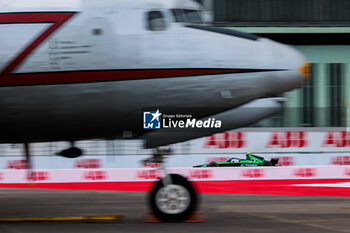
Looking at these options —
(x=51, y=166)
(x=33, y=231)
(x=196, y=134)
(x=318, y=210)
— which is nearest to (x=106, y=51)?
(x=196, y=134)

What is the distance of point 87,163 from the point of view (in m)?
18.6

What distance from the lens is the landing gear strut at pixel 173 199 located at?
29.6 ft

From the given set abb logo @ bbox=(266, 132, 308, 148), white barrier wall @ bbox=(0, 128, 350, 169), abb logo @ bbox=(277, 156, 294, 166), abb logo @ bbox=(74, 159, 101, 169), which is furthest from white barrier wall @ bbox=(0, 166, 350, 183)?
abb logo @ bbox=(266, 132, 308, 148)

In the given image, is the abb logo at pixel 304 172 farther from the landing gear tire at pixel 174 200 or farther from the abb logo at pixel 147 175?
the landing gear tire at pixel 174 200

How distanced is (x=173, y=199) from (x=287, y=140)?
39.5ft

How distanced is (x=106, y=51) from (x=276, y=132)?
13113mm

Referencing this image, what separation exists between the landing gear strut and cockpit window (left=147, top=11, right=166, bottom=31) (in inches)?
83.9

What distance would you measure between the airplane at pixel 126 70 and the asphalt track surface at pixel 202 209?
4.56 feet

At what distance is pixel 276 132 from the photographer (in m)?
20.8

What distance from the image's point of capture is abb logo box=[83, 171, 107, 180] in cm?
1677

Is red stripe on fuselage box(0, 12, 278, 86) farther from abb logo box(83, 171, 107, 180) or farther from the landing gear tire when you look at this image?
abb logo box(83, 171, 107, 180)

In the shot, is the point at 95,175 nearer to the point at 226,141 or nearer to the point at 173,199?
the point at 226,141

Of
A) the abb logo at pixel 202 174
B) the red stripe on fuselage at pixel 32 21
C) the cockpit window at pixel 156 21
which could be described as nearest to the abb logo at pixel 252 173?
the abb logo at pixel 202 174

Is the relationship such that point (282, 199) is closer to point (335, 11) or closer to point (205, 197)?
point (205, 197)
